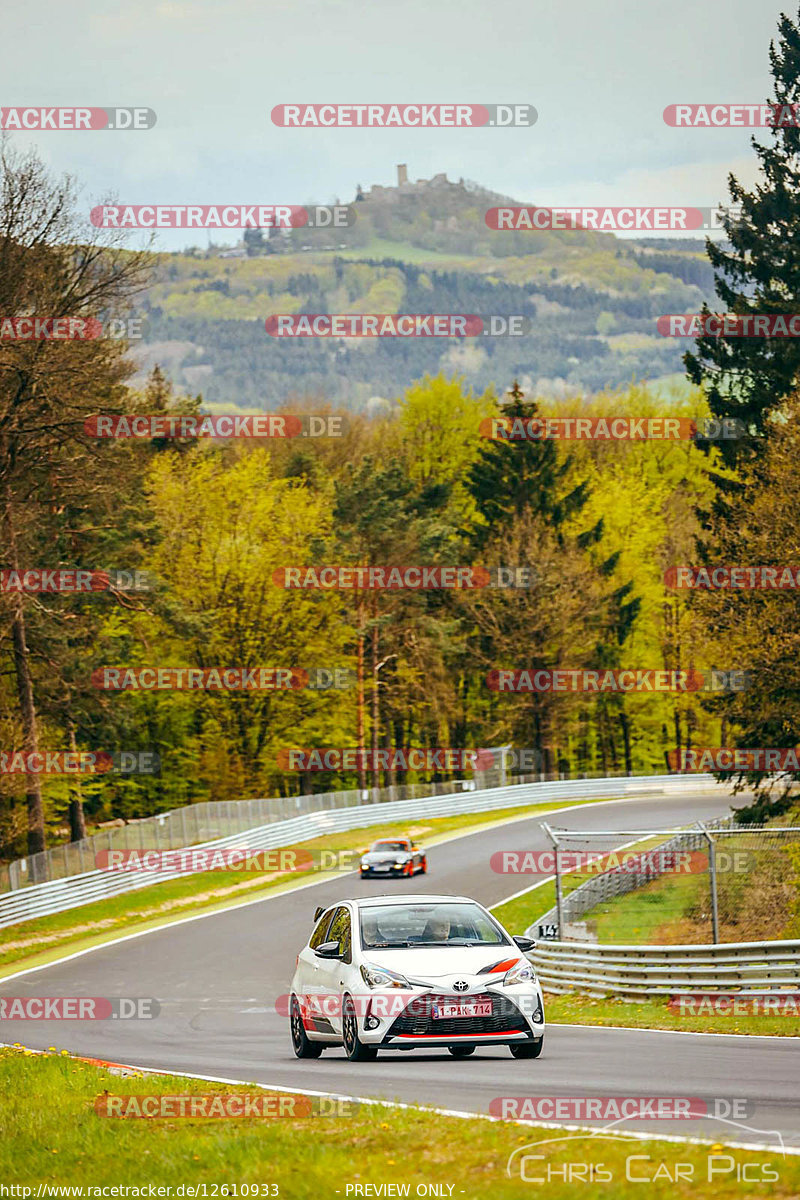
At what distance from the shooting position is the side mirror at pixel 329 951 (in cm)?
1380

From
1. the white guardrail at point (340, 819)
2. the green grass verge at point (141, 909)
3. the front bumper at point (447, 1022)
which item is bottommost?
the green grass verge at point (141, 909)

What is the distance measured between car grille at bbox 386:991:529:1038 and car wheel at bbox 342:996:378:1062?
386mm

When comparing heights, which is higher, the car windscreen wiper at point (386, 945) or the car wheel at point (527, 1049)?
the car windscreen wiper at point (386, 945)

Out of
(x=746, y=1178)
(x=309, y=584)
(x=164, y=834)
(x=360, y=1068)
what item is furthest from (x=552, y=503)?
(x=746, y=1178)

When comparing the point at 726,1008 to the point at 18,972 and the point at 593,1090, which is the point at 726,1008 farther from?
the point at 18,972

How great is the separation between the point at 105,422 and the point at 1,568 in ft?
16.9

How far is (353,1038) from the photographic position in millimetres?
13273

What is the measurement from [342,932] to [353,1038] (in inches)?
47.4

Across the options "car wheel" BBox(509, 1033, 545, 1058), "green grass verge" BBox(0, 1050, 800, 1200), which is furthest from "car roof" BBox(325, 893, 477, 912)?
"green grass verge" BBox(0, 1050, 800, 1200)

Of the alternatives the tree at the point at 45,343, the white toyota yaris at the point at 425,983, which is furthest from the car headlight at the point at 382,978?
the tree at the point at 45,343

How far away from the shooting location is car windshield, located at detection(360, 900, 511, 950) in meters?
13.5

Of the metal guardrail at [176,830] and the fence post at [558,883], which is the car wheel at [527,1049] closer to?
the fence post at [558,883]

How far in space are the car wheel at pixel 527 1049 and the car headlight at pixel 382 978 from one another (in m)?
1.33

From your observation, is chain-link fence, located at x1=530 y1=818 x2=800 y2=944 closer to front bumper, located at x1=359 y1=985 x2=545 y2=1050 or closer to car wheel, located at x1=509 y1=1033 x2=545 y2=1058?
car wheel, located at x1=509 y1=1033 x2=545 y2=1058
